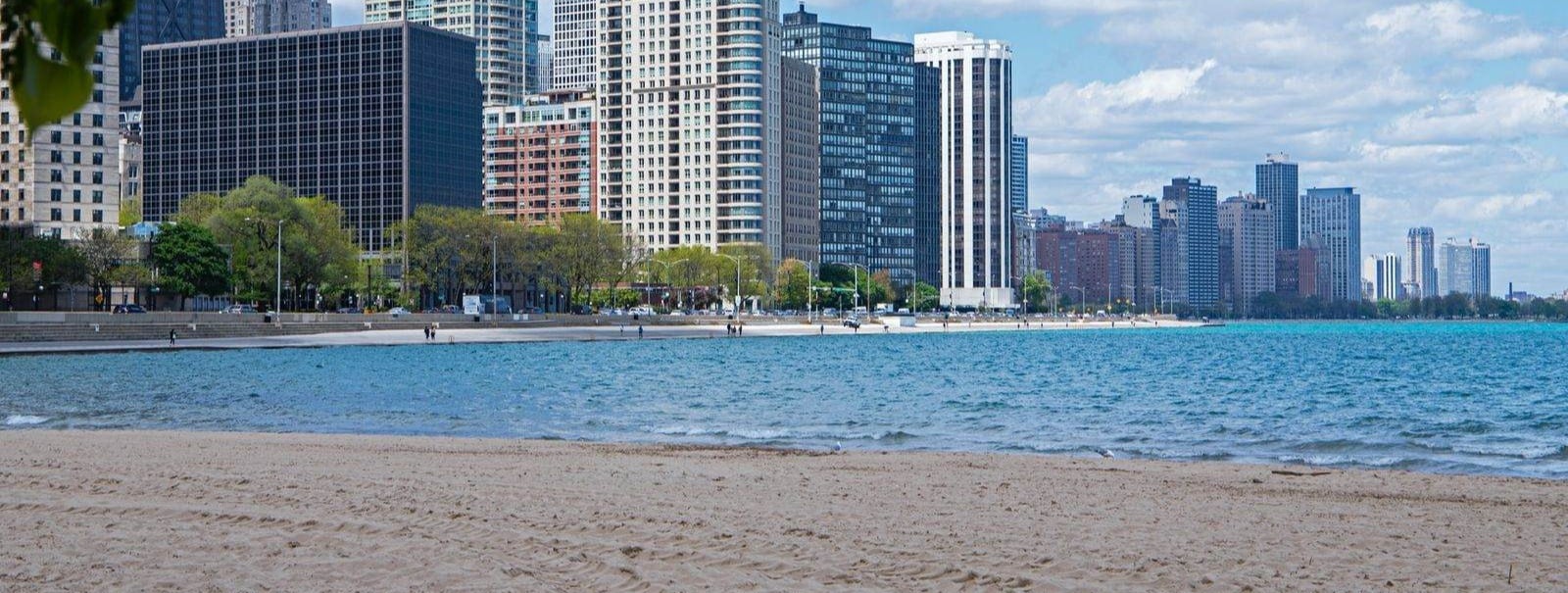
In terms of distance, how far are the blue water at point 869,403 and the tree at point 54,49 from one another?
3155 cm

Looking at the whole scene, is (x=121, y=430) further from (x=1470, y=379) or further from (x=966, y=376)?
(x=1470, y=379)

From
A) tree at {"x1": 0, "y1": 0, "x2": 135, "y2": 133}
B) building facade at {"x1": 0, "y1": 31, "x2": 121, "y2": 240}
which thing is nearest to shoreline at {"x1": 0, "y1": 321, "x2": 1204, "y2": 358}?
building facade at {"x1": 0, "y1": 31, "x2": 121, "y2": 240}

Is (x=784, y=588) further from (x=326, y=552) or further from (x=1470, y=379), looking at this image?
(x=1470, y=379)

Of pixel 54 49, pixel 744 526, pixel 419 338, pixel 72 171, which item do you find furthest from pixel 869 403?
pixel 72 171

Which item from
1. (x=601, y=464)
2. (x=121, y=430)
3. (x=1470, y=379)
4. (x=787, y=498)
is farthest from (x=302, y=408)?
(x=1470, y=379)

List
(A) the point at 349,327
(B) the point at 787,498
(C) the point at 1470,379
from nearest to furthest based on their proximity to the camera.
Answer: (B) the point at 787,498 → (C) the point at 1470,379 → (A) the point at 349,327

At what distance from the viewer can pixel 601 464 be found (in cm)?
2767

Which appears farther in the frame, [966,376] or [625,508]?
[966,376]

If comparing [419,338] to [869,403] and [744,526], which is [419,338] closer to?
[869,403]

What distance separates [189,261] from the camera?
136750 millimetres

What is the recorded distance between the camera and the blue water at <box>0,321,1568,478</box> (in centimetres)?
3897

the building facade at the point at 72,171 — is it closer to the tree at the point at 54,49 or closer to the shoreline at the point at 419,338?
the shoreline at the point at 419,338

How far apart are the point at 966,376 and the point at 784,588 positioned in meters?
67.2

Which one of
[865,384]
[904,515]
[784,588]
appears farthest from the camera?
[865,384]
